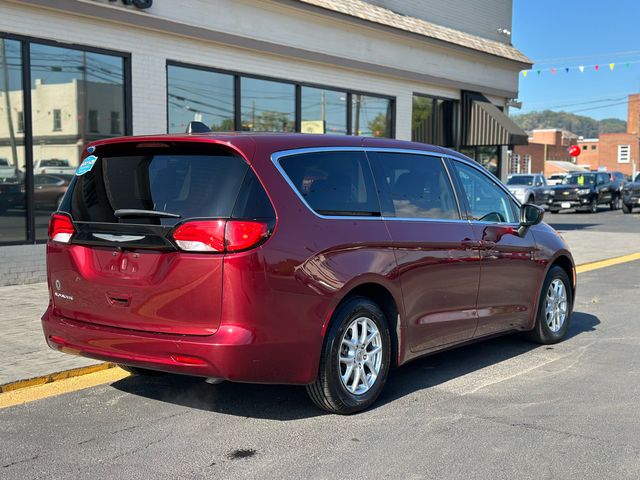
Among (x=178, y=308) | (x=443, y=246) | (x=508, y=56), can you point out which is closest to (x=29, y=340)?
(x=178, y=308)

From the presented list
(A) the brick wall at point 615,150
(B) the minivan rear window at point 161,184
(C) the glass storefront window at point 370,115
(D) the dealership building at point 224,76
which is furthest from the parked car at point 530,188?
(A) the brick wall at point 615,150

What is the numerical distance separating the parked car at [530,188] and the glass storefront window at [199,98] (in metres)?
19.3

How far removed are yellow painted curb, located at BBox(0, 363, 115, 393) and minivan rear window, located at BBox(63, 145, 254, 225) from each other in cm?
142

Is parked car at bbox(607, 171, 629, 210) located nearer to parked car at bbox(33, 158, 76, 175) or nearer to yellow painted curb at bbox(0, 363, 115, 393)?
parked car at bbox(33, 158, 76, 175)

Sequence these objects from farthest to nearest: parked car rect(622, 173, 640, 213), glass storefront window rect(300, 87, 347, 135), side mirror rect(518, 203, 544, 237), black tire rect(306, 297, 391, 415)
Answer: parked car rect(622, 173, 640, 213) < glass storefront window rect(300, 87, 347, 135) < side mirror rect(518, 203, 544, 237) < black tire rect(306, 297, 391, 415)

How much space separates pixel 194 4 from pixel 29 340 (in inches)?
256

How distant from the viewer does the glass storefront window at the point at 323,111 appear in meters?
13.8

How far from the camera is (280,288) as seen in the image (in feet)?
14.3

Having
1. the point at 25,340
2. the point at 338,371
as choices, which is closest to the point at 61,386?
the point at 25,340

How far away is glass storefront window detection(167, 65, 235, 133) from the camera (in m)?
11.5

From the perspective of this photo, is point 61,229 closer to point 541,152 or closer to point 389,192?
point 389,192

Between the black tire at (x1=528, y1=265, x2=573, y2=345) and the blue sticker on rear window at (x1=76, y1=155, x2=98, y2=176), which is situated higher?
the blue sticker on rear window at (x1=76, y1=155, x2=98, y2=176)

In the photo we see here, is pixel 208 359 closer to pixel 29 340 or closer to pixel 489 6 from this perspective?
pixel 29 340

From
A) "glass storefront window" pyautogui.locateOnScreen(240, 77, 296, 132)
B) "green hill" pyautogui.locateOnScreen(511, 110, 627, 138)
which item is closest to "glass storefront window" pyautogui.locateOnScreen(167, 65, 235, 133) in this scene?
"glass storefront window" pyautogui.locateOnScreen(240, 77, 296, 132)
